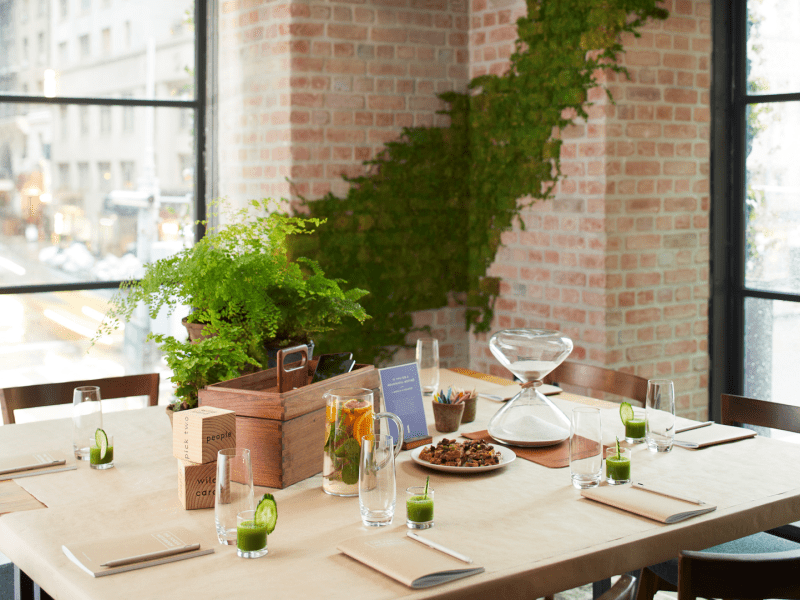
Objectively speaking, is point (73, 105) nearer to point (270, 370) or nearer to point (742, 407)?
point (270, 370)

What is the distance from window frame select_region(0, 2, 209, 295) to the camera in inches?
135

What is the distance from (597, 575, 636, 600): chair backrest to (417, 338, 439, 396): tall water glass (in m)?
1.16

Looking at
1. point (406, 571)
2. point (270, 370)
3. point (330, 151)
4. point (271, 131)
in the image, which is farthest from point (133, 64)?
point (406, 571)

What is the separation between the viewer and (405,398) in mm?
1950

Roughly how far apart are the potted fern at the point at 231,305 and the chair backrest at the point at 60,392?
45 cm

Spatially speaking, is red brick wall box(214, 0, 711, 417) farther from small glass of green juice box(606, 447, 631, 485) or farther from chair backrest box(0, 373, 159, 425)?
small glass of green juice box(606, 447, 631, 485)

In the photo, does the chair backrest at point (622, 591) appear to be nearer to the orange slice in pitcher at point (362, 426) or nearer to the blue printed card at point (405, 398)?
the orange slice in pitcher at point (362, 426)

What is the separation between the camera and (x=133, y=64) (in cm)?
356

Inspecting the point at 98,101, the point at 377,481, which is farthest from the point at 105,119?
the point at 377,481

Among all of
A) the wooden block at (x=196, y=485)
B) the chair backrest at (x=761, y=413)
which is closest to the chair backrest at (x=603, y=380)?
the chair backrest at (x=761, y=413)

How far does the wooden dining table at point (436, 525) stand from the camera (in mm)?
1244

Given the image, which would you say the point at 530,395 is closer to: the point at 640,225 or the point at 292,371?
the point at 292,371

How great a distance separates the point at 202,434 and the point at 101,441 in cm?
38

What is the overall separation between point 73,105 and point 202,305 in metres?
1.88
